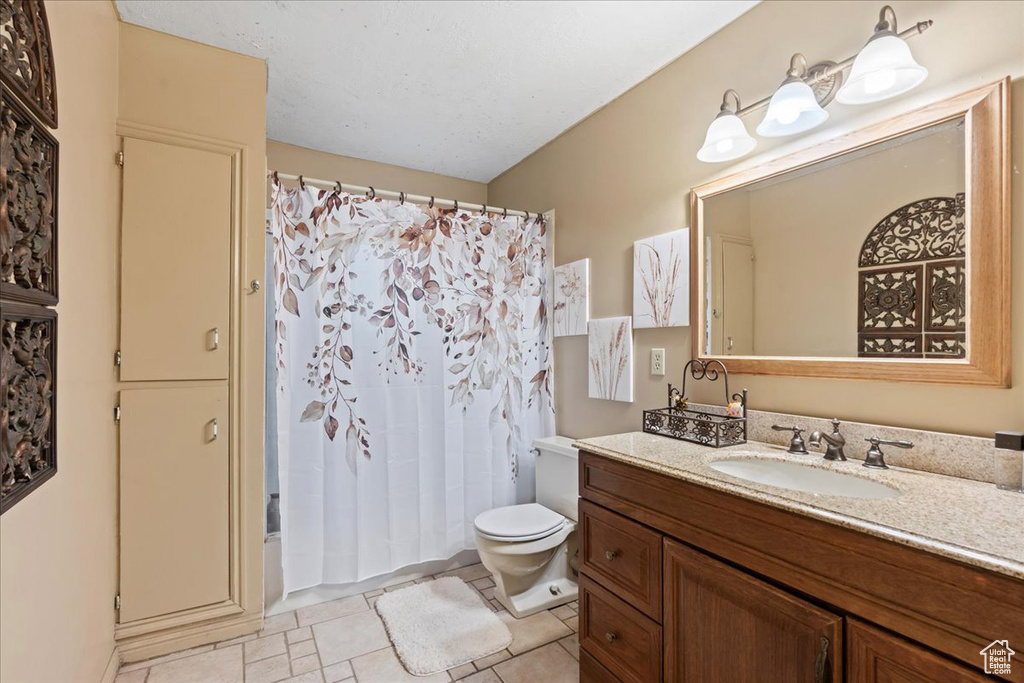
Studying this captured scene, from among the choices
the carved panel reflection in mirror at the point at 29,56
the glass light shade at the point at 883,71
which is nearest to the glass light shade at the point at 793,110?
the glass light shade at the point at 883,71

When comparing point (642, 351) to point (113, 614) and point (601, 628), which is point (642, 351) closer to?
point (601, 628)

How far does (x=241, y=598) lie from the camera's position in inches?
74.5

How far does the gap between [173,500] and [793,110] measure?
2563 millimetres

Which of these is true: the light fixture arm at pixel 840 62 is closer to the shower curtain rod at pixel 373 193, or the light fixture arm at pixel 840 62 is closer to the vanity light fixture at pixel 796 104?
the vanity light fixture at pixel 796 104

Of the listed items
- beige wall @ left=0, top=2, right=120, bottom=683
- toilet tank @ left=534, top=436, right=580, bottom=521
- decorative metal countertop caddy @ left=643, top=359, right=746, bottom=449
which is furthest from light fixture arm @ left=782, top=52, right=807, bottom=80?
beige wall @ left=0, top=2, right=120, bottom=683

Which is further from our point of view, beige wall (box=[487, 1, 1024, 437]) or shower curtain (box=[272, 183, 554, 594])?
shower curtain (box=[272, 183, 554, 594])

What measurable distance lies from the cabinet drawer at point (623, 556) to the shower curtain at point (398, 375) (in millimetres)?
1041

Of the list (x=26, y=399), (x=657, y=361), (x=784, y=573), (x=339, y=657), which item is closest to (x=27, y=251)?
(x=26, y=399)

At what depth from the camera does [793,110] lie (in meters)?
1.40

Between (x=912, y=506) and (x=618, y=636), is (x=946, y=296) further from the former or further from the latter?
(x=618, y=636)

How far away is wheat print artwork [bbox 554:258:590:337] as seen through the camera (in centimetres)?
242

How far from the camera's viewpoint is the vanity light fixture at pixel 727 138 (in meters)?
1.58

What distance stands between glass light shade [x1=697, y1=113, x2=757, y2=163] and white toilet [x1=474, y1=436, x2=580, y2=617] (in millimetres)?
1396

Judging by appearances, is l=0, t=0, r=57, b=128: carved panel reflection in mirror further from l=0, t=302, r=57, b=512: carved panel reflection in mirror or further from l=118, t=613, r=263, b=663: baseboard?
l=118, t=613, r=263, b=663: baseboard
